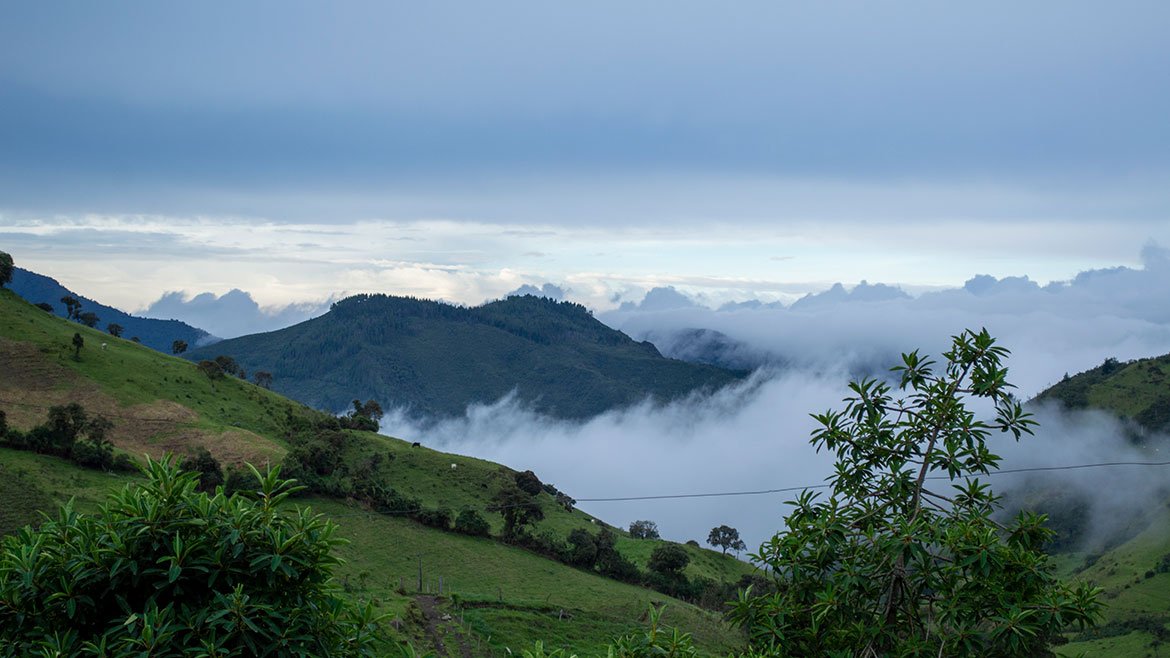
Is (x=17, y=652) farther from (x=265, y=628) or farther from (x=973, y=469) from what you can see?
(x=973, y=469)

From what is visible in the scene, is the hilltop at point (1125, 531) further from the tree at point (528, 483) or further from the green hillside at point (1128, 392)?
the tree at point (528, 483)

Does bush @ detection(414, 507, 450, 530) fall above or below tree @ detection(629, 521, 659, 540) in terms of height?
above

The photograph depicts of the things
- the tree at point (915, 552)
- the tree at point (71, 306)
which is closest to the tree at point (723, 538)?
the tree at point (915, 552)

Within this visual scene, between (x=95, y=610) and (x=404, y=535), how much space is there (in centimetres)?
6084

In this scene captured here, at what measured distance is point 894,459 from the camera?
392 inches

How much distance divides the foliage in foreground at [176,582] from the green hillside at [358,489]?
29130 millimetres

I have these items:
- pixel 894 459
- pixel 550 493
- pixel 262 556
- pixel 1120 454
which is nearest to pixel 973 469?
pixel 894 459

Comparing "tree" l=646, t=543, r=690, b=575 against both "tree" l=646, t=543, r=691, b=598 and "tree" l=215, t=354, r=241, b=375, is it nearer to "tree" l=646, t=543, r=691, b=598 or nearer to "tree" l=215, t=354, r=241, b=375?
"tree" l=646, t=543, r=691, b=598

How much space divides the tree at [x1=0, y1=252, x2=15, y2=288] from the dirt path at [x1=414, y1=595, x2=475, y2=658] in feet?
279

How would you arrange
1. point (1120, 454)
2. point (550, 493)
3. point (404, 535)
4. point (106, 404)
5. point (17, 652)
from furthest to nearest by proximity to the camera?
point (1120, 454) → point (550, 493) → point (106, 404) → point (404, 535) → point (17, 652)

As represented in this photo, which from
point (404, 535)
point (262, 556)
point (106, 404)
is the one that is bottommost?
point (404, 535)

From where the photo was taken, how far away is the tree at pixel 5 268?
316 ft

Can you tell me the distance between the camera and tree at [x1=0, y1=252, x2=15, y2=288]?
96.4 m

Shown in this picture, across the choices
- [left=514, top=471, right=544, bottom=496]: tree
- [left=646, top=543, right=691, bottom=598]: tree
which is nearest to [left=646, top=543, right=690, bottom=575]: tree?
[left=646, top=543, right=691, bottom=598]: tree
